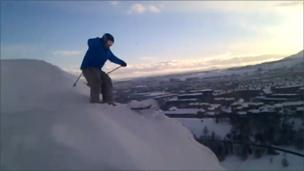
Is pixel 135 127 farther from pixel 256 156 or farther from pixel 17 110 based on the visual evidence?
pixel 256 156

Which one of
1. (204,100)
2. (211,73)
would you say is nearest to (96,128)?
(204,100)

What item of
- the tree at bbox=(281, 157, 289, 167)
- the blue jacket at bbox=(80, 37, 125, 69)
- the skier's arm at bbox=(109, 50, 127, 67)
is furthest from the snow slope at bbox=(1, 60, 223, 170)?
the tree at bbox=(281, 157, 289, 167)

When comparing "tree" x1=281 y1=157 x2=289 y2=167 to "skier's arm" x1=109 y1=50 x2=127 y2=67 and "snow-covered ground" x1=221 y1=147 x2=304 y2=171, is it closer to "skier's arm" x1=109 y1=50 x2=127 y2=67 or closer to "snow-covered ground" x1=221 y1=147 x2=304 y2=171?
"snow-covered ground" x1=221 y1=147 x2=304 y2=171

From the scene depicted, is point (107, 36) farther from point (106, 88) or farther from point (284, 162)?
point (284, 162)

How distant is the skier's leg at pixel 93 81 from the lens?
6.97m

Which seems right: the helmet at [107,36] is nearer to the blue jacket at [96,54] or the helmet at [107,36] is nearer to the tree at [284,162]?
the blue jacket at [96,54]

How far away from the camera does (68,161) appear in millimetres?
5016

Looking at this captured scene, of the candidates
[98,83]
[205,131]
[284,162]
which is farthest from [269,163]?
[98,83]

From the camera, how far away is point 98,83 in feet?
23.1

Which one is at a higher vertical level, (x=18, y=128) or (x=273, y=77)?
(x=273, y=77)

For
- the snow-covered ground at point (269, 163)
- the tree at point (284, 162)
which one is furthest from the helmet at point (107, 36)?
the tree at point (284, 162)

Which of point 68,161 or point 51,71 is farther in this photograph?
point 51,71

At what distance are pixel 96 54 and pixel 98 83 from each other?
499 millimetres

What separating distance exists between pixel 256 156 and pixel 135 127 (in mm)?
25375
